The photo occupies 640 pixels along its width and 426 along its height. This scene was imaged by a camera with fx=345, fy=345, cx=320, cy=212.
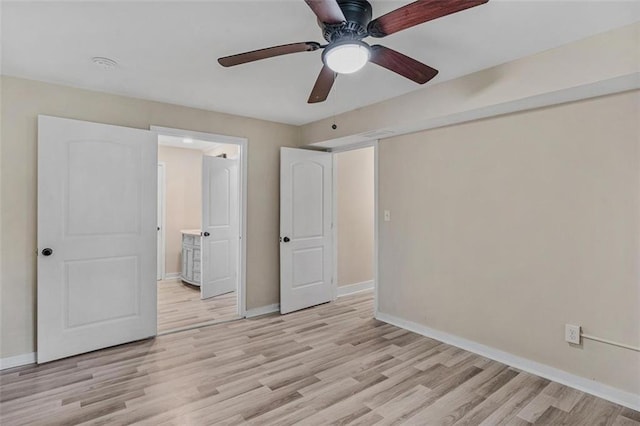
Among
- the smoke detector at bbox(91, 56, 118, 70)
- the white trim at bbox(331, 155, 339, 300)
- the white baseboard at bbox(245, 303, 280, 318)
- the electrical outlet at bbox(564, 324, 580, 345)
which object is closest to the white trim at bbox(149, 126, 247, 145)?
the smoke detector at bbox(91, 56, 118, 70)

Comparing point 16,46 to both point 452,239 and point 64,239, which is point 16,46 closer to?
point 64,239

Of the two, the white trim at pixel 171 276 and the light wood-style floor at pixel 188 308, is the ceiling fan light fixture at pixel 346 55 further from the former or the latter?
the white trim at pixel 171 276

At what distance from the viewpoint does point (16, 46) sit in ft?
7.42

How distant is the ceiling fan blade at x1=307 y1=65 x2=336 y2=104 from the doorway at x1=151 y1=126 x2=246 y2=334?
187 centimetres

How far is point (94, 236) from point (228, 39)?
2095 mm

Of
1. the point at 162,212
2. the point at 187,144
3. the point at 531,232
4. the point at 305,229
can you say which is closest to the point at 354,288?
the point at 305,229

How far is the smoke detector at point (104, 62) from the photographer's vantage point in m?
2.45

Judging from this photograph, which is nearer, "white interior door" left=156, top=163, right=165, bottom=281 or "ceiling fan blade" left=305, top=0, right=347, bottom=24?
"ceiling fan blade" left=305, top=0, right=347, bottom=24

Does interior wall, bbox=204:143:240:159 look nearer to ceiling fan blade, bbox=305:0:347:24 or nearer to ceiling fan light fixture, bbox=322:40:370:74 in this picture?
ceiling fan light fixture, bbox=322:40:370:74

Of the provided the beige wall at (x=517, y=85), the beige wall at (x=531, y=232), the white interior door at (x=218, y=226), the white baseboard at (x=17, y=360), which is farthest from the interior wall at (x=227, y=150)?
the white baseboard at (x=17, y=360)

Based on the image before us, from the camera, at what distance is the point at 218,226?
489 cm

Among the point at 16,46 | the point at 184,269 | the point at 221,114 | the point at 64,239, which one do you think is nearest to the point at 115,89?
the point at 16,46

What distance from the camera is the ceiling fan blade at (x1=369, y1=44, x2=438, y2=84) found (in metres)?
1.79

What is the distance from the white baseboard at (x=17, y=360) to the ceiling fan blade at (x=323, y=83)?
306 cm
